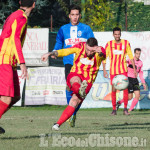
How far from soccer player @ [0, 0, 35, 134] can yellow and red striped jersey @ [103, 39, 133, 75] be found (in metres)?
7.28

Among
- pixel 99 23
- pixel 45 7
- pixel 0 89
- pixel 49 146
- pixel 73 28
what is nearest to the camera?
pixel 49 146

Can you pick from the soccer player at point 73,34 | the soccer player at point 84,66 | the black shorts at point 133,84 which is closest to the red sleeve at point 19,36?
the soccer player at point 84,66

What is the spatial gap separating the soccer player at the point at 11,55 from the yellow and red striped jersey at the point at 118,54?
728cm

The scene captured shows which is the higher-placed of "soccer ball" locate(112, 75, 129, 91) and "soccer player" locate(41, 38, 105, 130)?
"soccer player" locate(41, 38, 105, 130)

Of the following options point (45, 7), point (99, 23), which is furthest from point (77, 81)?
point (45, 7)

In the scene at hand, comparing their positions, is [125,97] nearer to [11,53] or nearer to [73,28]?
[73,28]

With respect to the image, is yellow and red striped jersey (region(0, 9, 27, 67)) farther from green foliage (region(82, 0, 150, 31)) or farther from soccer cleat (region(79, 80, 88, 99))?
green foliage (region(82, 0, 150, 31))

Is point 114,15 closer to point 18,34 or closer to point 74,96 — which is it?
point 74,96

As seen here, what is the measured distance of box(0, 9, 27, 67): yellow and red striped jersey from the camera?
22.8 feet

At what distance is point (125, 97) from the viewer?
1458 centimetres

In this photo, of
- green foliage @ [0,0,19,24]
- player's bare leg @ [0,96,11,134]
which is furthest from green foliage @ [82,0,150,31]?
player's bare leg @ [0,96,11,134]

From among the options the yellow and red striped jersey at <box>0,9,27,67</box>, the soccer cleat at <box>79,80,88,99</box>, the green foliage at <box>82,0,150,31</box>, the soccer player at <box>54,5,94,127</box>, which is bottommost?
the green foliage at <box>82,0,150,31</box>

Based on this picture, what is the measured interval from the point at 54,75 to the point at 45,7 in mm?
14973

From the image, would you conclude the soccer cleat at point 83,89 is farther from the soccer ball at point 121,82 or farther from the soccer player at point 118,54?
the soccer player at point 118,54
